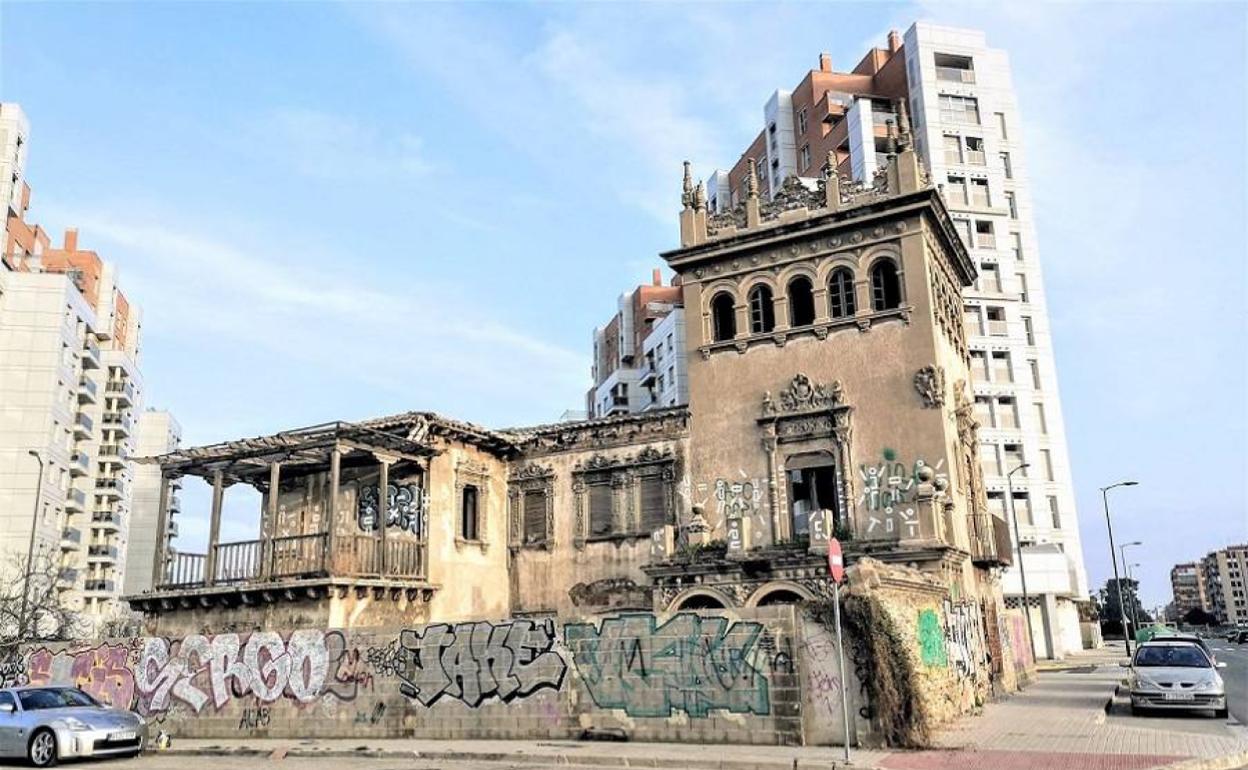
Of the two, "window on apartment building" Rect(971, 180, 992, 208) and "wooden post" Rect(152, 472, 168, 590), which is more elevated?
"window on apartment building" Rect(971, 180, 992, 208)

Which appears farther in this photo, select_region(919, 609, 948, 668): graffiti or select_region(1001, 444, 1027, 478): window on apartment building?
select_region(1001, 444, 1027, 478): window on apartment building

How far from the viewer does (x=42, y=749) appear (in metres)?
15.6

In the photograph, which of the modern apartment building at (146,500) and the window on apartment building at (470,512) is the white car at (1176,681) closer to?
the window on apartment building at (470,512)

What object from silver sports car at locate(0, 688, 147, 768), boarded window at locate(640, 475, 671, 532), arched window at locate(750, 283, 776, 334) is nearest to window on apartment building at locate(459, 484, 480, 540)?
boarded window at locate(640, 475, 671, 532)

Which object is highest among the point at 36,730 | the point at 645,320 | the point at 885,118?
the point at 885,118

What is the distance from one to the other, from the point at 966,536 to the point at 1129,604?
8661 cm

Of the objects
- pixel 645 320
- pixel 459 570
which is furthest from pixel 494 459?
pixel 645 320

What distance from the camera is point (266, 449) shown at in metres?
25.7

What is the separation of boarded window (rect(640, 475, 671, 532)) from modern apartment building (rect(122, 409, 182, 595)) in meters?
70.2

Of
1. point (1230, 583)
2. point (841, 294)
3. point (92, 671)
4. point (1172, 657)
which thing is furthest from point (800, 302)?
point (1230, 583)

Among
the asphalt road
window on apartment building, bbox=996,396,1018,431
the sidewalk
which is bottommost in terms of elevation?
the asphalt road

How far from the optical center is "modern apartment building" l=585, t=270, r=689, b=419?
67.9 metres

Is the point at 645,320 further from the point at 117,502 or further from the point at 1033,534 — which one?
the point at 117,502

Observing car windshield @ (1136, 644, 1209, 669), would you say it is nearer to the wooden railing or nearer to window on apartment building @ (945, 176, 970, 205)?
the wooden railing
